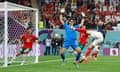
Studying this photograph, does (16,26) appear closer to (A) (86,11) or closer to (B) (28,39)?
(B) (28,39)

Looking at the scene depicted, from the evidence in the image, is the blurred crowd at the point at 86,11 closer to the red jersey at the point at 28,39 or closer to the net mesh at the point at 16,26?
the net mesh at the point at 16,26

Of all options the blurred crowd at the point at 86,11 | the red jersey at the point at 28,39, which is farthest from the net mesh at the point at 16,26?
the blurred crowd at the point at 86,11

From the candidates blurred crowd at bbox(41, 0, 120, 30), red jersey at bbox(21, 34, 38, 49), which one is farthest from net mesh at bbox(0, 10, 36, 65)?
blurred crowd at bbox(41, 0, 120, 30)

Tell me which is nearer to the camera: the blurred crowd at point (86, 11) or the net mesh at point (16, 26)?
the net mesh at point (16, 26)

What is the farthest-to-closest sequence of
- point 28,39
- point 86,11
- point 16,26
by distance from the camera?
point 86,11 < point 16,26 < point 28,39

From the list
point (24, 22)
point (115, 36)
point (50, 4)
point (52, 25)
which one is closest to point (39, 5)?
point (50, 4)

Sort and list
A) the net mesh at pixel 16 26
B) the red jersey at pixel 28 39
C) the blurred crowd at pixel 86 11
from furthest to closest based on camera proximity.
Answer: the blurred crowd at pixel 86 11
the net mesh at pixel 16 26
the red jersey at pixel 28 39

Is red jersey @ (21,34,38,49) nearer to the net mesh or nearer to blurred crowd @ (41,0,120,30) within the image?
the net mesh

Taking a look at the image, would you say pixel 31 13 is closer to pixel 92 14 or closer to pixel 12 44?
pixel 12 44

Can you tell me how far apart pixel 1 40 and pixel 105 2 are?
581 inches

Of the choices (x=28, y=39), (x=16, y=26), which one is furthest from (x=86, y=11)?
(x=28, y=39)

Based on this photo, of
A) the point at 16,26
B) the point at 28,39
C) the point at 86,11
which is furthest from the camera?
the point at 86,11

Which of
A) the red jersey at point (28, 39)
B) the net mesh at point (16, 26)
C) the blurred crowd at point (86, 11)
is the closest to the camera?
the red jersey at point (28, 39)

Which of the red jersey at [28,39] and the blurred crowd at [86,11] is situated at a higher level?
the blurred crowd at [86,11]
